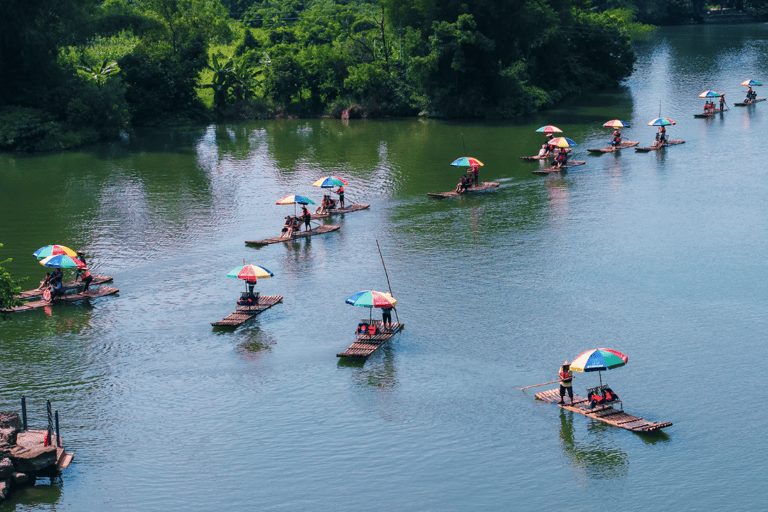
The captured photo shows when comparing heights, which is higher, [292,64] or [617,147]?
[292,64]

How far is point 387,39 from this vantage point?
310 ft

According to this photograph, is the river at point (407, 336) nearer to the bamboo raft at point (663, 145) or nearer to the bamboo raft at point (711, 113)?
the bamboo raft at point (663, 145)

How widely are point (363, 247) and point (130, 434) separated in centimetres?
2120

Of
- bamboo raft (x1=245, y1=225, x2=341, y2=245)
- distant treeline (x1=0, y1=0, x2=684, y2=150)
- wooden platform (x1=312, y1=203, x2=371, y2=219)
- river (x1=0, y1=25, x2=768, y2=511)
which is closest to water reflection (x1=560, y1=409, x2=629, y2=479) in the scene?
river (x1=0, y1=25, x2=768, y2=511)

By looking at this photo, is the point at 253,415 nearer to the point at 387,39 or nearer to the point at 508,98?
the point at 508,98

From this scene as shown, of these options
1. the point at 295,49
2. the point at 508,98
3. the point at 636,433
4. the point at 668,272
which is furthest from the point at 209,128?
the point at 636,433

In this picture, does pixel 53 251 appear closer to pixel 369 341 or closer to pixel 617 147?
pixel 369 341

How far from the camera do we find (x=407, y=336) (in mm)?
37750

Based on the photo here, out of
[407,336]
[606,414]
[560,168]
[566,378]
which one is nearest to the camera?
[606,414]

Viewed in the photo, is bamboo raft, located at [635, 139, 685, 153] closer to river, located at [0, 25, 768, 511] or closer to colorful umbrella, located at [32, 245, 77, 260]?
river, located at [0, 25, 768, 511]

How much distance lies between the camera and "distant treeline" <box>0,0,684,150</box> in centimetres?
8050

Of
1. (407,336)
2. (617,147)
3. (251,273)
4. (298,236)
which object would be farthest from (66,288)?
(617,147)

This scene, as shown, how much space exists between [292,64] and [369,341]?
5981 centimetres

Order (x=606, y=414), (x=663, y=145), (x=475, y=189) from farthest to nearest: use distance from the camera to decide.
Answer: (x=663, y=145)
(x=475, y=189)
(x=606, y=414)
